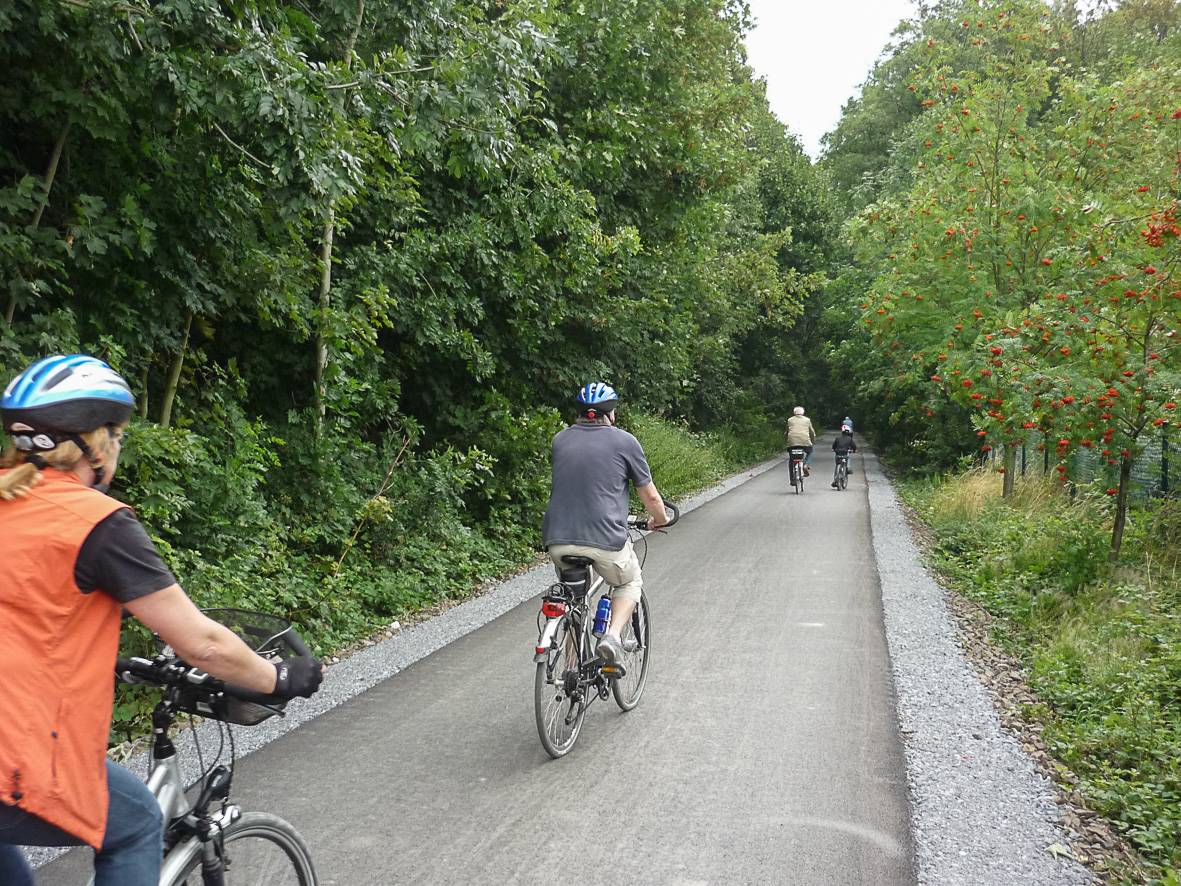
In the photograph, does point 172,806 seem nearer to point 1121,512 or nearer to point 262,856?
point 262,856

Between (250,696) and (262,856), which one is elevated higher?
(250,696)

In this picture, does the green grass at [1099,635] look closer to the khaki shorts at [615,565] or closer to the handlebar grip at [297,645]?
the khaki shorts at [615,565]

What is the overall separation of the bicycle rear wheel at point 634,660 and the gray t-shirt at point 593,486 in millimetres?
811

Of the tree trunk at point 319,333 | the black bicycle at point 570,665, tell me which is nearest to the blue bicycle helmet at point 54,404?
the black bicycle at point 570,665

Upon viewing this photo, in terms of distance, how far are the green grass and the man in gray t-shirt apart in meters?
2.66

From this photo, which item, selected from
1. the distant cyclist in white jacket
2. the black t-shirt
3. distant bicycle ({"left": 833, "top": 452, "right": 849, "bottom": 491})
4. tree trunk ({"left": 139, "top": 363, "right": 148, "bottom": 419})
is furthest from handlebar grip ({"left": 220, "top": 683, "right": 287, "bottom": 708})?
distant bicycle ({"left": 833, "top": 452, "right": 849, "bottom": 491})

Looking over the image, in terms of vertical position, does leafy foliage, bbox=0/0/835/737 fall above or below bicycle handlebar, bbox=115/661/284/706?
above

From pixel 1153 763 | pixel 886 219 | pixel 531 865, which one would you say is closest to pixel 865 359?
pixel 886 219

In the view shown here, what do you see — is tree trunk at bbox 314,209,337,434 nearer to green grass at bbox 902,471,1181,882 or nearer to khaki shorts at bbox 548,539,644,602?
khaki shorts at bbox 548,539,644,602

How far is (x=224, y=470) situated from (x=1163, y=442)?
906 centimetres

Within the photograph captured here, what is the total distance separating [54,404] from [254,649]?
2.61 feet

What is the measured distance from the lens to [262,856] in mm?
2678

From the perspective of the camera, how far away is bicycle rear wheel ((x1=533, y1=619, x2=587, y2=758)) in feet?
16.9

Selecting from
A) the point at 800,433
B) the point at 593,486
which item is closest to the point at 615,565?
the point at 593,486
